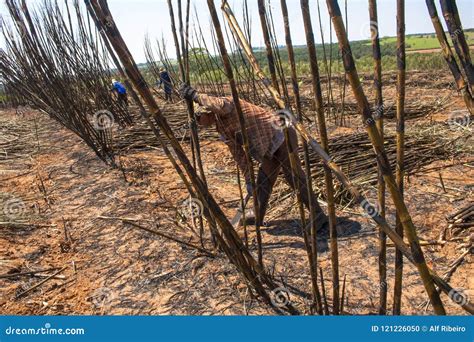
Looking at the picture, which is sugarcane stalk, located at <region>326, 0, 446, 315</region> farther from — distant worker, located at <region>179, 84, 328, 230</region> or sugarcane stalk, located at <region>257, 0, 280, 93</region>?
distant worker, located at <region>179, 84, 328, 230</region>

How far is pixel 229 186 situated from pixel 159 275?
1.50 meters

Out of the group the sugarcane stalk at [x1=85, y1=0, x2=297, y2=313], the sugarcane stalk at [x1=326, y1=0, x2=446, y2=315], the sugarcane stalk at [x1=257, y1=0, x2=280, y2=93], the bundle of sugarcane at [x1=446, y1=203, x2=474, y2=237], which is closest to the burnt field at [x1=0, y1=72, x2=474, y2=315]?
the bundle of sugarcane at [x1=446, y1=203, x2=474, y2=237]

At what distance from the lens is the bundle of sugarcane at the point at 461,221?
2262mm

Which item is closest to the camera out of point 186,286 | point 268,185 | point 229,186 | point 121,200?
point 186,286

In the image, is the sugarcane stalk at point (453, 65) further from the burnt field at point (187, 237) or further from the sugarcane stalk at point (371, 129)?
the burnt field at point (187, 237)

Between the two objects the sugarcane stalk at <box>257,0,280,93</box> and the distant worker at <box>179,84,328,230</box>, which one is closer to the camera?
the sugarcane stalk at <box>257,0,280,93</box>

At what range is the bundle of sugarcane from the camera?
7.42 feet

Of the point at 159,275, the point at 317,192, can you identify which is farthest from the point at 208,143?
the point at 159,275

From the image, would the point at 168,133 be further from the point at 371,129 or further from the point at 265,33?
the point at 371,129

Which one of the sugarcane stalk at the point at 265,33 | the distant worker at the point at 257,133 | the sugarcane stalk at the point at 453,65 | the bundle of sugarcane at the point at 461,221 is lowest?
the bundle of sugarcane at the point at 461,221

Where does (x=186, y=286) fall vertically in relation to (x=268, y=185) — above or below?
below

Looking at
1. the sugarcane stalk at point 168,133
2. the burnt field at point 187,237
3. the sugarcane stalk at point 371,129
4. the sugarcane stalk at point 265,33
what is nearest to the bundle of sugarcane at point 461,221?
the burnt field at point 187,237

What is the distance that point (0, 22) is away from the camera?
17.9 ft

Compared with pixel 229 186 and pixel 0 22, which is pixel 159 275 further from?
pixel 0 22
